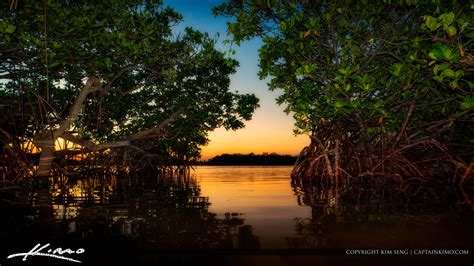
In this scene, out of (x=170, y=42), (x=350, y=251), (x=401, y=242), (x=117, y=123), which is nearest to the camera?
(x=350, y=251)

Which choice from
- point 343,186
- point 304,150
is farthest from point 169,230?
point 304,150

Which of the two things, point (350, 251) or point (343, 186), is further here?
point (343, 186)

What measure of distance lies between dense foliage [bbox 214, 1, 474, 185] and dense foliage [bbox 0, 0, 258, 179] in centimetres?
166

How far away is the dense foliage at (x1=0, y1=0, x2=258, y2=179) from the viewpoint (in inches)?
258

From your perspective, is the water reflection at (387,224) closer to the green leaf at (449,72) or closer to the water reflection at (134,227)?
the water reflection at (134,227)

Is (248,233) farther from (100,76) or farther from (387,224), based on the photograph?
(100,76)

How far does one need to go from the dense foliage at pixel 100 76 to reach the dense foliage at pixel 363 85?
166 centimetres

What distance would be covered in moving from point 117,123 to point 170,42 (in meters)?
7.15

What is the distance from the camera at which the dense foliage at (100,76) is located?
21.5 feet

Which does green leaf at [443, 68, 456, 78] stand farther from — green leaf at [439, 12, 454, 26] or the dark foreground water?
the dark foreground water

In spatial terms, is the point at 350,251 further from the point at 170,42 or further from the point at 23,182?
the point at 23,182

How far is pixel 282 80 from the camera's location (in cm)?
1008
